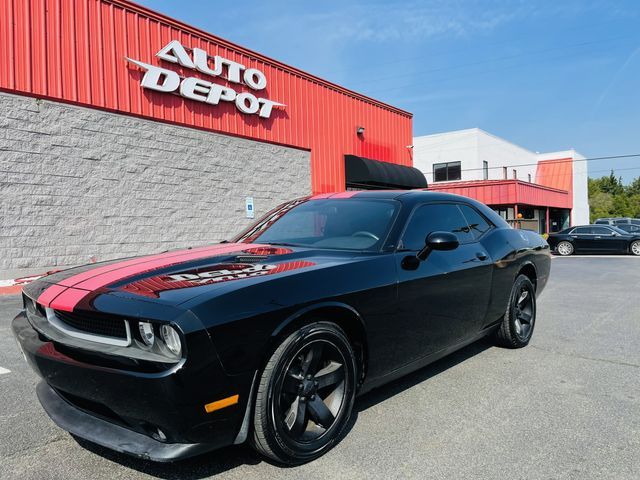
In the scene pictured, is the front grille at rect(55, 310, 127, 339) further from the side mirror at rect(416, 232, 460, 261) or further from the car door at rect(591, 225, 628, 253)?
the car door at rect(591, 225, 628, 253)

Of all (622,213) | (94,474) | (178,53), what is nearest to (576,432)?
(94,474)

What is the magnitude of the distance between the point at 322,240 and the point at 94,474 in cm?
194

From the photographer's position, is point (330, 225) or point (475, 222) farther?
point (475, 222)

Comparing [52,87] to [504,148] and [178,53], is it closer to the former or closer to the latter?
[178,53]

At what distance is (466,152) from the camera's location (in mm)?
32844

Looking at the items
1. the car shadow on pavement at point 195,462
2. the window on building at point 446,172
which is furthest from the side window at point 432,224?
the window on building at point 446,172

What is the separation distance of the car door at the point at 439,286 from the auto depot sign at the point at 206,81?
8950 millimetres

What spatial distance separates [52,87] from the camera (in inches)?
362

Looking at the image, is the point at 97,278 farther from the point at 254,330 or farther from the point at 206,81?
the point at 206,81

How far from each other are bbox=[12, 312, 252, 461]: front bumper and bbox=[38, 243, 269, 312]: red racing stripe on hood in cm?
24

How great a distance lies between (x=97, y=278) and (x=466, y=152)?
3309 centimetres

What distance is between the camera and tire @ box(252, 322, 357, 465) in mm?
2195

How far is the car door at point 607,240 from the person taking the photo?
19.2m

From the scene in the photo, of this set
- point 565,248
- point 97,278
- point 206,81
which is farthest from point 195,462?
point 565,248
